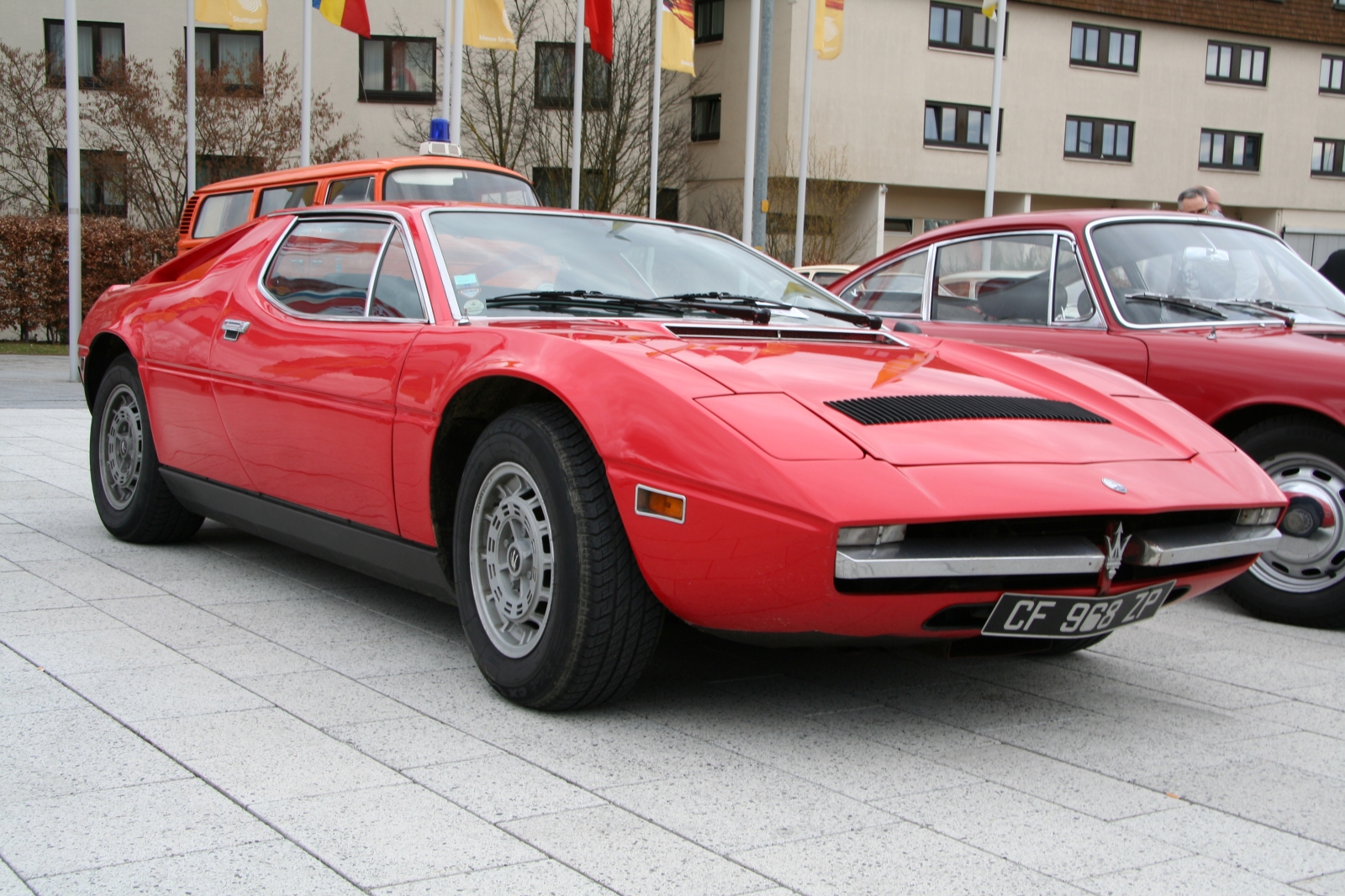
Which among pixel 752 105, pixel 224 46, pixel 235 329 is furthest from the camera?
pixel 224 46

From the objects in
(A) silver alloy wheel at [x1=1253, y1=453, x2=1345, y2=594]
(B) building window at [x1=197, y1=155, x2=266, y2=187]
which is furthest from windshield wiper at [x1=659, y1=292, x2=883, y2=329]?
(B) building window at [x1=197, y1=155, x2=266, y2=187]

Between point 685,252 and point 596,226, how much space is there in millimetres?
324

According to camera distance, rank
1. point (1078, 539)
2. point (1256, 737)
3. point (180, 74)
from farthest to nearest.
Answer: point (180, 74) < point (1256, 737) < point (1078, 539)

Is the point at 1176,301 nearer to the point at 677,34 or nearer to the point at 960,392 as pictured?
the point at 960,392

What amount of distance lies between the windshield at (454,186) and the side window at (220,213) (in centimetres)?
206

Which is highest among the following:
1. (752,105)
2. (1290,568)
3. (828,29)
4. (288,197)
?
(828,29)

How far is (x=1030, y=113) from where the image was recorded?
114ft

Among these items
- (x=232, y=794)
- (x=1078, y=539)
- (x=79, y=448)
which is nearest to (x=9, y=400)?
(x=79, y=448)

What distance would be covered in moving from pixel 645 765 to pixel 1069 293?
3513 mm

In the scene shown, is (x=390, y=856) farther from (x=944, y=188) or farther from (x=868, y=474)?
(x=944, y=188)

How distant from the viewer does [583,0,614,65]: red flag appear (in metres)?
18.1

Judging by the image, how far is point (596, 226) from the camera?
443cm

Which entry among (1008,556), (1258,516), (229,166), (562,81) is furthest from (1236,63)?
(1008,556)

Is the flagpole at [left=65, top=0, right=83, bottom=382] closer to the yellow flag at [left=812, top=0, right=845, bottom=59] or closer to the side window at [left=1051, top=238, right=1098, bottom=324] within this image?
the side window at [left=1051, top=238, right=1098, bottom=324]
